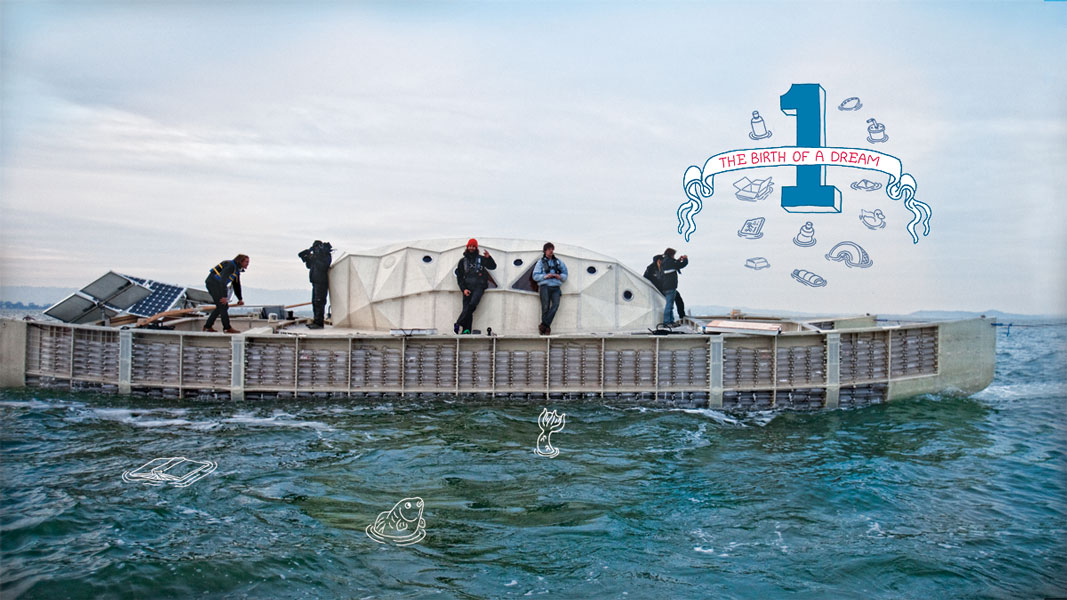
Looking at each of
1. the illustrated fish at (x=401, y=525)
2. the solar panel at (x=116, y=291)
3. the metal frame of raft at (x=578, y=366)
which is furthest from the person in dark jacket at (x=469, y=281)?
the solar panel at (x=116, y=291)

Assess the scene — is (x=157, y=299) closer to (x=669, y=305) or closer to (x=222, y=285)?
(x=222, y=285)

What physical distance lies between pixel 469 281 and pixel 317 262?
5512mm

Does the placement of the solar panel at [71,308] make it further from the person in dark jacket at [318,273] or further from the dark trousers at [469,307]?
the dark trousers at [469,307]

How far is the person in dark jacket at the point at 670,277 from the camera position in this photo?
1930 centimetres

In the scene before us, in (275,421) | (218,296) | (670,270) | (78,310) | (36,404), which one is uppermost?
(670,270)

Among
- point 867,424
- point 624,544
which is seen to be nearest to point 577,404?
point 867,424

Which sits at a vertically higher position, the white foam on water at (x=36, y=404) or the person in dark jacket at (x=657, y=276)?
the person in dark jacket at (x=657, y=276)

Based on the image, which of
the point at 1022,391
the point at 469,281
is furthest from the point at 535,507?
the point at 1022,391

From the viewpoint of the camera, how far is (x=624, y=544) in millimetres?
7121

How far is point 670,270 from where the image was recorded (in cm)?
1936

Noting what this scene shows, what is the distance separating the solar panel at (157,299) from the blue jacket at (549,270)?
12923 mm

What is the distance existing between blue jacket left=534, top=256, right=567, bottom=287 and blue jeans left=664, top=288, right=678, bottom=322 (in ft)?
11.9

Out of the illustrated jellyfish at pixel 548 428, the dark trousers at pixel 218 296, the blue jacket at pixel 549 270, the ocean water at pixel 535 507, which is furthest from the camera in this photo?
the dark trousers at pixel 218 296

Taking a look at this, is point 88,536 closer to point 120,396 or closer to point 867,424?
point 120,396
